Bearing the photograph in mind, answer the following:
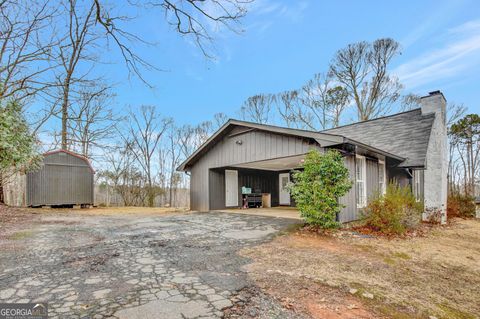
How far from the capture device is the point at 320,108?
20391mm

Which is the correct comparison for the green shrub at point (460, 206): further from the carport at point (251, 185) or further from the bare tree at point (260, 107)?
the bare tree at point (260, 107)

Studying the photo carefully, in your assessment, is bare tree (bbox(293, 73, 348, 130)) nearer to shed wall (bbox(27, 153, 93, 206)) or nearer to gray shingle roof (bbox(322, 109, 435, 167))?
gray shingle roof (bbox(322, 109, 435, 167))

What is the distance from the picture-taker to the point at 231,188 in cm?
1288

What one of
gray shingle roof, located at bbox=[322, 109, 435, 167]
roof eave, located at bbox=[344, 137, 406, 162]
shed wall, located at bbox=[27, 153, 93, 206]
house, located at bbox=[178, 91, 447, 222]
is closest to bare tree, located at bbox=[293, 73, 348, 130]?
house, located at bbox=[178, 91, 447, 222]

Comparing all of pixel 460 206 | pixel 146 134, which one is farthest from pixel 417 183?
pixel 146 134

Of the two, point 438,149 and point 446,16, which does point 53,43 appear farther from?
point 438,149

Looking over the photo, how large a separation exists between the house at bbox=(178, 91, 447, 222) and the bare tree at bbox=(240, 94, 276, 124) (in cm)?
842

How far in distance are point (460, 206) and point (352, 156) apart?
8.85 meters

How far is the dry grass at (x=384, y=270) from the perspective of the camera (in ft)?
9.43

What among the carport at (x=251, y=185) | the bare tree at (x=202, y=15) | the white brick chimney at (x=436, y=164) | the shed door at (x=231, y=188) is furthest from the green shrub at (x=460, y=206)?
the bare tree at (x=202, y=15)

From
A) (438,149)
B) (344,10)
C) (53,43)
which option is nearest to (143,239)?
(53,43)

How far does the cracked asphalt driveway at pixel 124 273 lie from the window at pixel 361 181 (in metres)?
4.38

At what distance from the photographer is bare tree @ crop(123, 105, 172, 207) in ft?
65.3

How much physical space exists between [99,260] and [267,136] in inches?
258
